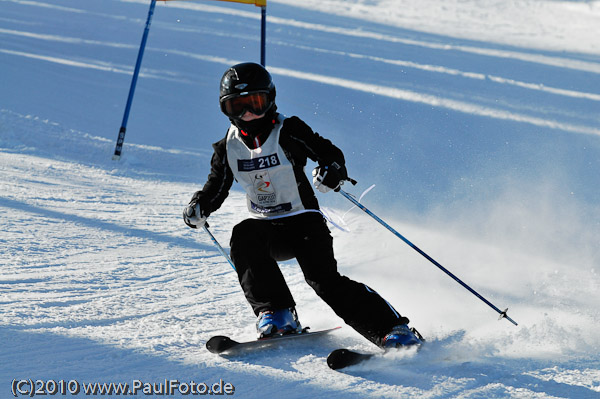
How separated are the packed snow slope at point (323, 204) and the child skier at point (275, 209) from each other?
0.21 meters

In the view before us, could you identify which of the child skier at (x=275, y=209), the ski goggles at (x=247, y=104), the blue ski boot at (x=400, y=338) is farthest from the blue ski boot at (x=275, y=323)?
the ski goggles at (x=247, y=104)

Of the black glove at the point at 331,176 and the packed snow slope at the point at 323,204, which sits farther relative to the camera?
the black glove at the point at 331,176

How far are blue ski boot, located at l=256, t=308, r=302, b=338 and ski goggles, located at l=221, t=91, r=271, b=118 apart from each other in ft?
3.15

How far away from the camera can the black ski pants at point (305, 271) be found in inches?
120

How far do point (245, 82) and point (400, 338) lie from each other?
140cm

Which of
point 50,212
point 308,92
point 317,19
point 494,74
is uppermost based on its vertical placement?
point 317,19

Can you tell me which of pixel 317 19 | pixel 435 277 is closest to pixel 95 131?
pixel 435 277

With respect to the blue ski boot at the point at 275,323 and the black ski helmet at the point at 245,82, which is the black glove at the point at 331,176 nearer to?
the black ski helmet at the point at 245,82

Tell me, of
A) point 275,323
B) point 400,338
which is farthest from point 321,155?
point 400,338

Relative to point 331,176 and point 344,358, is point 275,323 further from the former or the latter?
point 331,176

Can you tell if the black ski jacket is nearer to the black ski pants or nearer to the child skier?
the child skier

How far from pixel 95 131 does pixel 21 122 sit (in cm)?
88

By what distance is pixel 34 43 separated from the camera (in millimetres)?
13289

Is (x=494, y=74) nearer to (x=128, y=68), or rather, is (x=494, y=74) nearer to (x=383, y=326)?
(x=128, y=68)
